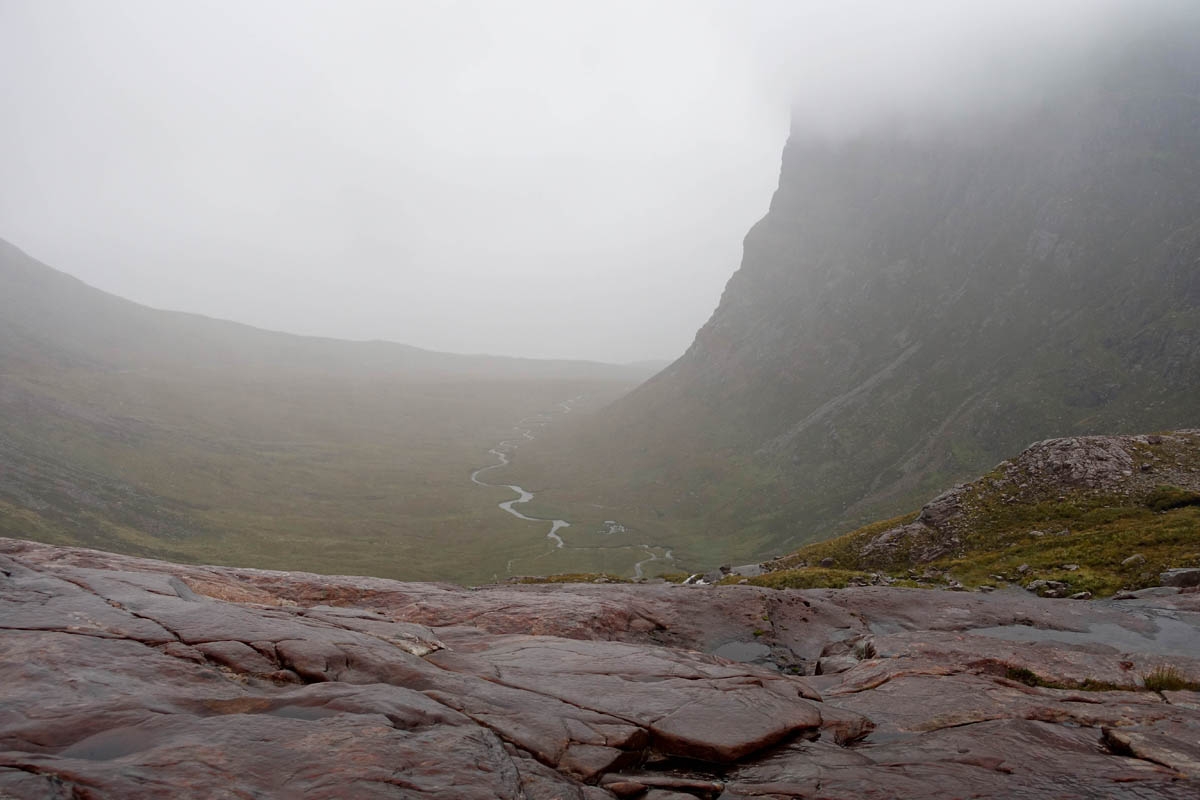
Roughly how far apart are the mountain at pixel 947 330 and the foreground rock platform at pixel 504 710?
90.7 m

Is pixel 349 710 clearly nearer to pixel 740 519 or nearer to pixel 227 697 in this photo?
pixel 227 697

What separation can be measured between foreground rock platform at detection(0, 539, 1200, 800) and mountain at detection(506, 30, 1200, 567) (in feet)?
298

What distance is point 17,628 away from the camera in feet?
47.7

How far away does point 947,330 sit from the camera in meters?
140

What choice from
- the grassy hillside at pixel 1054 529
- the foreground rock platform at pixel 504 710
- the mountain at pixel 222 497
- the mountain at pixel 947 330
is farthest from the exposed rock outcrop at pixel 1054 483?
the mountain at pixel 222 497

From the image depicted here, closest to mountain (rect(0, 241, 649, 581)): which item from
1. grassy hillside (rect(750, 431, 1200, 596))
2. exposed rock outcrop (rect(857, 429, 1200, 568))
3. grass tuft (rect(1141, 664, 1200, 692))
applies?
grassy hillside (rect(750, 431, 1200, 596))

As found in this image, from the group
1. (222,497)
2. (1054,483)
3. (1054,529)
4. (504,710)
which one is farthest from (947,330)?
(222,497)

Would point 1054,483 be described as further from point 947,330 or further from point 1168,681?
point 947,330

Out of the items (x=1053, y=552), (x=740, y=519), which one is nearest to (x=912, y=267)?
(x=740, y=519)

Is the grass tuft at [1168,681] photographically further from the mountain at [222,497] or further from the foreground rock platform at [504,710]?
the mountain at [222,497]

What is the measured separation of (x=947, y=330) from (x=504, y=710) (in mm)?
151951

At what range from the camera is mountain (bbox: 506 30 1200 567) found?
109m

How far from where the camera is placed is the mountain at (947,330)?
356ft

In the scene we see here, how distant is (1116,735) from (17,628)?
2677 cm
